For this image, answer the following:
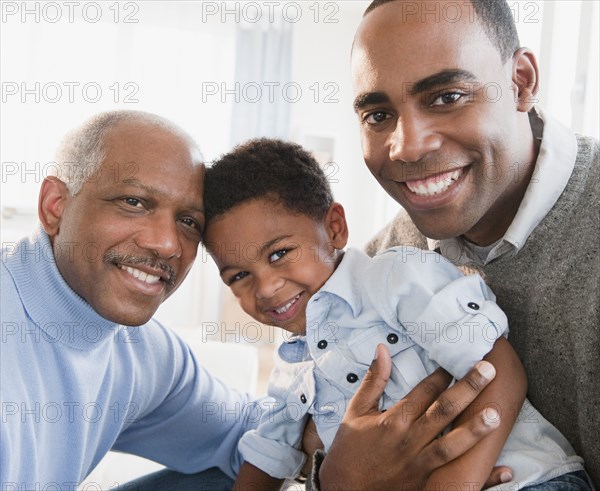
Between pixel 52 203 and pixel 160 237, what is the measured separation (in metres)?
0.28

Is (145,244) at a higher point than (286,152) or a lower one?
lower

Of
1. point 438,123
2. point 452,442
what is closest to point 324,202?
point 438,123

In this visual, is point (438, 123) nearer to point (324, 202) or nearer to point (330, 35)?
point (324, 202)

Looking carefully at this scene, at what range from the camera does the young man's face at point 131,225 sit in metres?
1.33

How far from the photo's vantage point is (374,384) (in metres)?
1.20

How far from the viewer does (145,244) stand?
132cm

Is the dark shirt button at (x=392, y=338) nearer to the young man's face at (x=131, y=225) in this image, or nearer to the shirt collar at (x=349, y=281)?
the shirt collar at (x=349, y=281)

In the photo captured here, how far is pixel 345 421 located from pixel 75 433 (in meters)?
0.57

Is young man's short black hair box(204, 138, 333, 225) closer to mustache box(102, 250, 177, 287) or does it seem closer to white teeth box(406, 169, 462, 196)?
mustache box(102, 250, 177, 287)

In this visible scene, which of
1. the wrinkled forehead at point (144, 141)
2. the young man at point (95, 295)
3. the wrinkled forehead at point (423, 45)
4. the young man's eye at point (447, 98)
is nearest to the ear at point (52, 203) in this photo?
the young man at point (95, 295)

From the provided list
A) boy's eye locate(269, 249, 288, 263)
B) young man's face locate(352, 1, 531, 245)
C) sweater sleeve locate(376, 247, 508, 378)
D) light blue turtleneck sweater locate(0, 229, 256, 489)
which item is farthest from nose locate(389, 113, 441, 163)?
light blue turtleneck sweater locate(0, 229, 256, 489)

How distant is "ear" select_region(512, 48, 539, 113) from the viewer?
4.40ft

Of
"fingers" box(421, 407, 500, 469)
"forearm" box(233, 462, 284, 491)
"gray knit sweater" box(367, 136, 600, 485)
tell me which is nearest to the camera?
"fingers" box(421, 407, 500, 469)

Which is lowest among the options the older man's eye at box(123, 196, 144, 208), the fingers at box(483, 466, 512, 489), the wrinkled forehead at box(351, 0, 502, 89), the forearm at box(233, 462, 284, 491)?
the forearm at box(233, 462, 284, 491)
